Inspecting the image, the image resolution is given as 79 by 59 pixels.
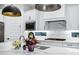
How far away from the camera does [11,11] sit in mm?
2416

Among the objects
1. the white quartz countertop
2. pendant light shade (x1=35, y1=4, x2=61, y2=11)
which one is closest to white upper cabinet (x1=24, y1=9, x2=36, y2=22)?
pendant light shade (x1=35, y1=4, x2=61, y2=11)

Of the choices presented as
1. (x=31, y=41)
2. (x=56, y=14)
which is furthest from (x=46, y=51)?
(x=56, y=14)

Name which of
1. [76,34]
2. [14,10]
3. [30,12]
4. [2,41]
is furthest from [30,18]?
[76,34]

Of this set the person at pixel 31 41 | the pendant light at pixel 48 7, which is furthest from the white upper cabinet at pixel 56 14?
the person at pixel 31 41

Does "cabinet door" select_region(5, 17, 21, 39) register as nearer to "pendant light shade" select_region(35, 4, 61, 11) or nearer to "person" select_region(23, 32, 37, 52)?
"person" select_region(23, 32, 37, 52)

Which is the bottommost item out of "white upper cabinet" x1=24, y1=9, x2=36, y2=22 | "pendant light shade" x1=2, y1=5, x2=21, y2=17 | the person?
the person

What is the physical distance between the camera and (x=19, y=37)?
2.38m

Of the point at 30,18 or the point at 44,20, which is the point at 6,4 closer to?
the point at 30,18

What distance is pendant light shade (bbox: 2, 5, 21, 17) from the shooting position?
2.40 metres

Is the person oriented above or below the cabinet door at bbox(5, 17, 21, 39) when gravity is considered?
below

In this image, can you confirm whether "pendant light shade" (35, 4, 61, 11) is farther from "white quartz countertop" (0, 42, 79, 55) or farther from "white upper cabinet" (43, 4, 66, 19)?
"white quartz countertop" (0, 42, 79, 55)

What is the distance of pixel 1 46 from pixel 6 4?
1.67 feet

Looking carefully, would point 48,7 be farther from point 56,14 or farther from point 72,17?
point 72,17

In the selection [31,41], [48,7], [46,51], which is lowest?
→ [46,51]
